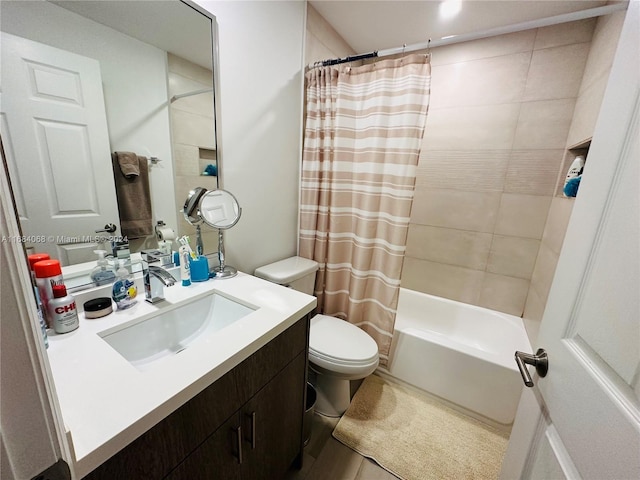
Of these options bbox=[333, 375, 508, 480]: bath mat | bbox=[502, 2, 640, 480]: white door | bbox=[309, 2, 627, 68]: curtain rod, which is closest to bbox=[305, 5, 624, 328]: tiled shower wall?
bbox=[309, 2, 627, 68]: curtain rod

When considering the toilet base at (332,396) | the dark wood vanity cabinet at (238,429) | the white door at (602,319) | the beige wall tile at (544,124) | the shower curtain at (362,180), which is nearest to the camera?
the white door at (602,319)

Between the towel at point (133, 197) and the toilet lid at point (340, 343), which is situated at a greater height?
the towel at point (133, 197)

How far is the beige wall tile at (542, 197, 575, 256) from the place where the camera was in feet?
4.57

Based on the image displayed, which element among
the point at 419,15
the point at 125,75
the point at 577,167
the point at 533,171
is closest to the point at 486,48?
the point at 419,15

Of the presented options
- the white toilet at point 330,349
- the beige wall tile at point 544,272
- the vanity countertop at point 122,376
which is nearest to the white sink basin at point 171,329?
the vanity countertop at point 122,376

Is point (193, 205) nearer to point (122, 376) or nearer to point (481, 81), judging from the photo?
point (122, 376)

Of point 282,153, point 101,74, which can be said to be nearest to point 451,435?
point 282,153

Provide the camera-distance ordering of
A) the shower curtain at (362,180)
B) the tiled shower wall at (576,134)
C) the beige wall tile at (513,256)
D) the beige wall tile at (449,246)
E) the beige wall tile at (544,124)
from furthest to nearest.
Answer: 1. the beige wall tile at (449,246)
2. the beige wall tile at (513,256)
3. the beige wall tile at (544,124)
4. the shower curtain at (362,180)
5. the tiled shower wall at (576,134)

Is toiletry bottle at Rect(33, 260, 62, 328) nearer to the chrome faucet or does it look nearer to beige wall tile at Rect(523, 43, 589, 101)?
the chrome faucet

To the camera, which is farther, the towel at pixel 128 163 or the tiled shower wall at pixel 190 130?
the tiled shower wall at pixel 190 130

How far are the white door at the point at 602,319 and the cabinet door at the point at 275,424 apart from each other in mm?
732

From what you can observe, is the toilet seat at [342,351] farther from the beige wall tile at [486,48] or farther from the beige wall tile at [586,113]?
the beige wall tile at [486,48]

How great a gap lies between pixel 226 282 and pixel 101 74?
2.82 ft

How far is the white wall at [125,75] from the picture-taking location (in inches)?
28.7
